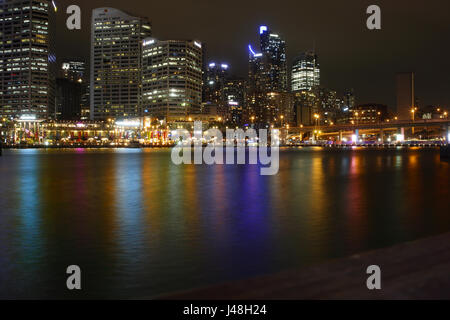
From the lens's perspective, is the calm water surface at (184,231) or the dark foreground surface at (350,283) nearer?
the dark foreground surface at (350,283)

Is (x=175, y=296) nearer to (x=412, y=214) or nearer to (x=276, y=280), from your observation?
(x=276, y=280)

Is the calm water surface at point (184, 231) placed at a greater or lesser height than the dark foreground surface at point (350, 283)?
lesser

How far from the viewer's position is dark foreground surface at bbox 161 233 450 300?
6461 mm

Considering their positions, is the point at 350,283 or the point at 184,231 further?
the point at 184,231

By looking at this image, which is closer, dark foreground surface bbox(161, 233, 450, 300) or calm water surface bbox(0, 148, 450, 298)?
dark foreground surface bbox(161, 233, 450, 300)

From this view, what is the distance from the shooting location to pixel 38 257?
11125mm

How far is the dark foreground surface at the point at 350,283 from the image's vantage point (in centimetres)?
646

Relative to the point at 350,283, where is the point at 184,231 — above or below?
below

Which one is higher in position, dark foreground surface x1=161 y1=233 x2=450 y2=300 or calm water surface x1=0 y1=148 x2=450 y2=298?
dark foreground surface x1=161 y1=233 x2=450 y2=300

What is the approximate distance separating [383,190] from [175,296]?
73.6ft

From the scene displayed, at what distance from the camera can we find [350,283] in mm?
6918
